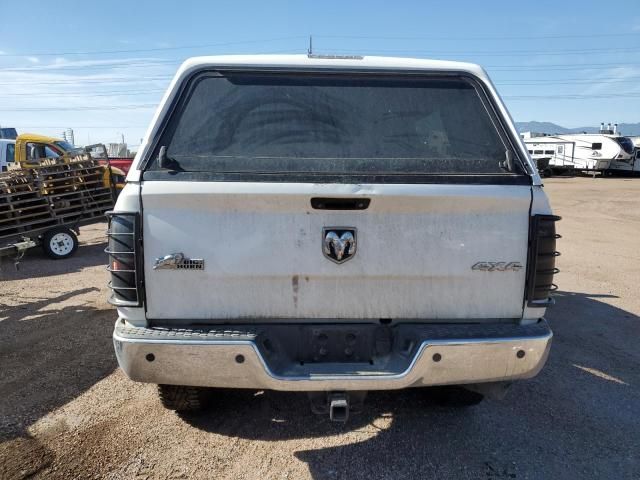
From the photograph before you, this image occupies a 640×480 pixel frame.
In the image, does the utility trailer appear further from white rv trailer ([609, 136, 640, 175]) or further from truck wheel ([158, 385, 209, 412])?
white rv trailer ([609, 136, 640, 175])

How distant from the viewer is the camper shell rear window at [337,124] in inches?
104

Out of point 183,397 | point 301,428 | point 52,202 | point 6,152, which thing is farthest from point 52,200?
point 301,428

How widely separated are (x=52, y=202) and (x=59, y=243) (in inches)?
31.3

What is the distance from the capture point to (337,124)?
2.82 m

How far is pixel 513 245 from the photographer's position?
2498 mm

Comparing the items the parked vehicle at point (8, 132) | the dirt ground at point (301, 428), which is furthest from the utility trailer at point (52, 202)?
the parked vehicle at point (8, 132)

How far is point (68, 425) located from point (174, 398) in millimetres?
829

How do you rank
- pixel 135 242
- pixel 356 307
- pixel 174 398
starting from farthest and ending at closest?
pixel 174 398
pixel 356 307
pixel 135 242

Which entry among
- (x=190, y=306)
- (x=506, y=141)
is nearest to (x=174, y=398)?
(x=190, y=306)

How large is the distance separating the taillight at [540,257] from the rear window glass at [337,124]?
0.39 meters

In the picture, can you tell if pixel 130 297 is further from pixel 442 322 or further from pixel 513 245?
pixel 513 245

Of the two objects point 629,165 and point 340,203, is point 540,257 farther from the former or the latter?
point 629,165

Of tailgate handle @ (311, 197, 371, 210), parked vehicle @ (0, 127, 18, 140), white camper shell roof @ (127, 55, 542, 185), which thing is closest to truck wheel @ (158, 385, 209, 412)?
tailgate handle @ (311, 197, 371, 210)

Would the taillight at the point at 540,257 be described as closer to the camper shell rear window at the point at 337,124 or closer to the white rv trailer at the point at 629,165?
the camper shell rear window at the point at 337,124
